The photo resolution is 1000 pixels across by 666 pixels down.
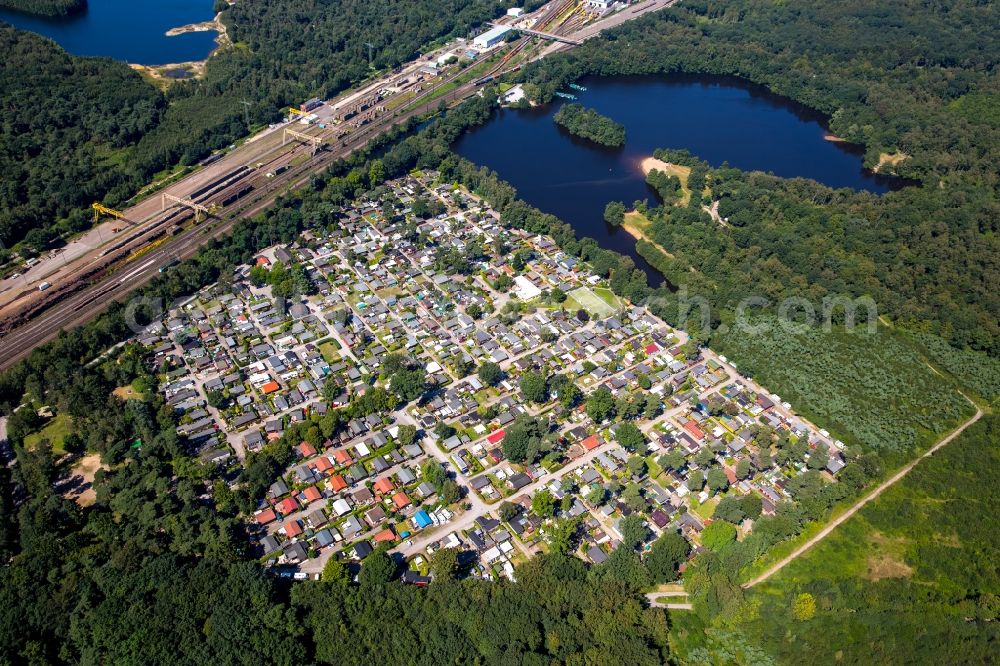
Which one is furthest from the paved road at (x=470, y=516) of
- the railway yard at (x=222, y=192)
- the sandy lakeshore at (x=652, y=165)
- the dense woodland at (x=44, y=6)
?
the dense woodland at (x=44, y=6)

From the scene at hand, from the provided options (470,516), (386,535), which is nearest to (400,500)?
(386,535)

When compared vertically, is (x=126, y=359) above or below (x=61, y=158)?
below

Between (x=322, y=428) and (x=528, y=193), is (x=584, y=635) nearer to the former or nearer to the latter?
(x=322, y=428)

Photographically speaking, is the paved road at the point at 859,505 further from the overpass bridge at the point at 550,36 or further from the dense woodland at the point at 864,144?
the overpass bridge at the point at 550,36

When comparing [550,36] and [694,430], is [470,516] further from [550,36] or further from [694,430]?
[550,36]

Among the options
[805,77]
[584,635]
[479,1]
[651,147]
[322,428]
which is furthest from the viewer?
[479,1]

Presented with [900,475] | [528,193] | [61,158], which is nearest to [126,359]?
[61,158]

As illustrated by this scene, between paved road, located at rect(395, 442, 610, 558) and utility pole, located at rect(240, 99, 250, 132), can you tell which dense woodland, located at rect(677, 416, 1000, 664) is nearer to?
paved road, located at rect(395, 442, 610, 558)

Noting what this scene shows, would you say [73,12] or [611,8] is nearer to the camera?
[73,12]
